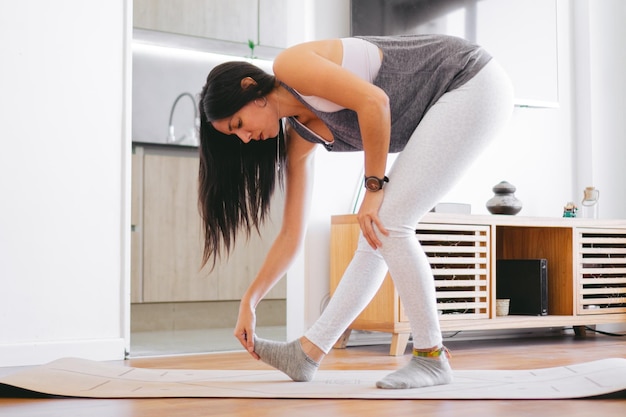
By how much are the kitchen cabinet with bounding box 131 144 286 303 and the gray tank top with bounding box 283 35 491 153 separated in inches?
88.4

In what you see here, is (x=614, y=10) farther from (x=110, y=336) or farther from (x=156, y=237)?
(x=110, y=336)

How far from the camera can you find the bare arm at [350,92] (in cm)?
167

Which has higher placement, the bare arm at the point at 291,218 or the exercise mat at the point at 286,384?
the bare arm at the point at 291,218

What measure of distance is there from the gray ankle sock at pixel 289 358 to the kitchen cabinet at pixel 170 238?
2.07 meters

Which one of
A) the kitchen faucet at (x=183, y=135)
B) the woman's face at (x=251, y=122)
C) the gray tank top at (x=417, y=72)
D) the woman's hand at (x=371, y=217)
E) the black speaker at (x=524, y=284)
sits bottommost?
the black speaker at (x=524, y=284)

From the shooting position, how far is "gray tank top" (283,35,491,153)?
1.79 metres

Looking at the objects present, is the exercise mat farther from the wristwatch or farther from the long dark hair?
the wristwatch

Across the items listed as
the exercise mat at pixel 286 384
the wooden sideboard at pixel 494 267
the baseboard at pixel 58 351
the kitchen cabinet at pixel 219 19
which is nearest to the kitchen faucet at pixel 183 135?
the kitchen cabinet at pixel 219 19

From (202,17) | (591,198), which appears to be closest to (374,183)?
(591,198)

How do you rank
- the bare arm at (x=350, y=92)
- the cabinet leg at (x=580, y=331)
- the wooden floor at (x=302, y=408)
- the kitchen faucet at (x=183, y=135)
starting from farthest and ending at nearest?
the kitchen faucet at (x=183, y=135), the cabinet leg at (x=580, y=331), the bare arm at (x=350, y=92), the wooden floor at (x=302, y=408)

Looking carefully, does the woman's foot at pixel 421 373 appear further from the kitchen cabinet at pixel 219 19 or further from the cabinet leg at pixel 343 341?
the kitchen cabinet at pixel 219 19

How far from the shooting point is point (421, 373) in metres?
1.79

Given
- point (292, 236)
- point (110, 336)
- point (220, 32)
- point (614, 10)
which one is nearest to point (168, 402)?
point (292, 236)

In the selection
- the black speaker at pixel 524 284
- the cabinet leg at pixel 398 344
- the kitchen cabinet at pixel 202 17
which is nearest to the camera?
the cabinet leg at pixel 398 344
